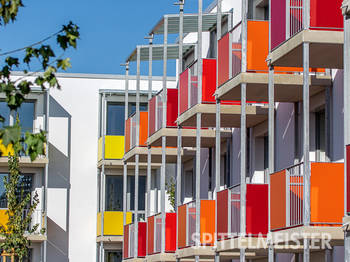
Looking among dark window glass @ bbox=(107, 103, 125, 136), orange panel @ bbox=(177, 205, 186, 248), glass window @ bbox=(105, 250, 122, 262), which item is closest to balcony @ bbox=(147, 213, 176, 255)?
orange panel @ bbox=(177, 205, 186, 248)

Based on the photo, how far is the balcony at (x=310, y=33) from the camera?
1390 cm

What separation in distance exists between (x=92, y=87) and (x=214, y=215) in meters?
16.1

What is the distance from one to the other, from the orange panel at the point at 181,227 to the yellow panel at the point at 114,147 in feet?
42.0

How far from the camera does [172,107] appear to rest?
80.6 feet

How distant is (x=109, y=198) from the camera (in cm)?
3531

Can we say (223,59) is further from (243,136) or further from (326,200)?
(326,200)

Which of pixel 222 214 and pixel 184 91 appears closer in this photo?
pixel 222 214

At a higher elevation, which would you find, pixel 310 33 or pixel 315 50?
pixel 310 33

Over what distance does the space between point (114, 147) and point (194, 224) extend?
Answer: 552 inches

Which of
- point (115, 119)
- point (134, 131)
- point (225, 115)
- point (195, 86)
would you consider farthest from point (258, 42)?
point (115, 119)

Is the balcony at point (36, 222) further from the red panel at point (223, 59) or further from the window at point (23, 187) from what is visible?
the red panel at point (223, 59)

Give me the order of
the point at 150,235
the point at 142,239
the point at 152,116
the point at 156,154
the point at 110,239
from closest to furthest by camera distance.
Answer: the point at 150,235 → the point at 152,116 → the point at 142,239 → the point at 156,154 → the point at 110,239

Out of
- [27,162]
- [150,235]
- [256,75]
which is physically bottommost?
[150,235]

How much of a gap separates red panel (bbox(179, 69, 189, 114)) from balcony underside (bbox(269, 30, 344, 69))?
6727mm
